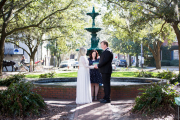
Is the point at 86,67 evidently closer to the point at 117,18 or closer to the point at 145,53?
the point at 117,18

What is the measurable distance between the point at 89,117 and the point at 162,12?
10.3 meters

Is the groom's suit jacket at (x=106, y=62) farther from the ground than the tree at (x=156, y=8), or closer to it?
closer to it

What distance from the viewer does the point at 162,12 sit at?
13.6m

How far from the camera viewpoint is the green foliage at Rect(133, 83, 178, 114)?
5.41m

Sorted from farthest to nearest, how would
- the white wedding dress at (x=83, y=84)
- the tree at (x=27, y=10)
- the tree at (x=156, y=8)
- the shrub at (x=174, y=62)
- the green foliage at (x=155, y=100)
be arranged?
1. the shrub at (x=174, y=62)
2. the tree at (x=27, y=10)
3. the tree at (x=156, y=8)
4. the white wedding dress at (x=83, y=84)
5. the green foliage at (x=155, y=100)

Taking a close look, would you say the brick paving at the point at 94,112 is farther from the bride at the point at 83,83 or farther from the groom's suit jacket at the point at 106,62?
the groom's suit jacket at the point at 106,62

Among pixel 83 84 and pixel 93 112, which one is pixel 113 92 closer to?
pixel 83 84

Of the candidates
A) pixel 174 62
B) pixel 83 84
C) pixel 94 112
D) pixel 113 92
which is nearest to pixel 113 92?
pixel 113 92

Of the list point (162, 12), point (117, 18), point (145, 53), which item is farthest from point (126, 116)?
point (145, 53)

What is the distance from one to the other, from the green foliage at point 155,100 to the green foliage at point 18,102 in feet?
8.60

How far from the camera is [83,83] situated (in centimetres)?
727

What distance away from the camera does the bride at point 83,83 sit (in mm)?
7207

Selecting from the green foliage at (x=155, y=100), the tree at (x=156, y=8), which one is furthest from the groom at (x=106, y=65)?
the tree at (x=156, y=8)

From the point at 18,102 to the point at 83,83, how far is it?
2483 mm
